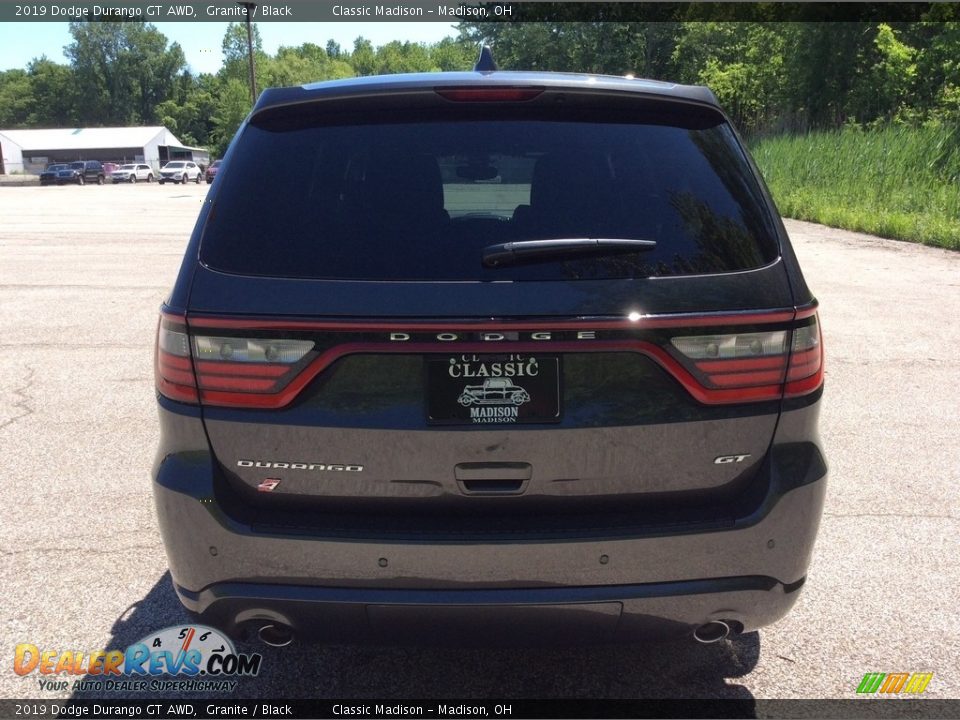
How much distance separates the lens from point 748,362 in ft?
7.32

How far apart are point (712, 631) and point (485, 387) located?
38.2 inches

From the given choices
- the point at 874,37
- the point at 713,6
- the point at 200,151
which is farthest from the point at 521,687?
the point at 200,151

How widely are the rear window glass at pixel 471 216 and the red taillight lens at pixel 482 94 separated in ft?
0.20

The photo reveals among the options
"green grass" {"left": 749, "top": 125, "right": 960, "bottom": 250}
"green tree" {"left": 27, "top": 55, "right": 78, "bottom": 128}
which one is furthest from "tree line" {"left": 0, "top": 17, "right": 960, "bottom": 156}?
"green tree" {"left": 27, "top": 55, "right": 78, "bottom": 128}

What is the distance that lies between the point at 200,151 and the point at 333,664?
108193 mm

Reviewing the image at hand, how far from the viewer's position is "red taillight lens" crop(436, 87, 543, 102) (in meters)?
2.43

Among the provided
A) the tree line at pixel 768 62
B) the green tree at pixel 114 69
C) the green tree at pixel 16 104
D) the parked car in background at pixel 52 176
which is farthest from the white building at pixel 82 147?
the green tree at pixel 16 104

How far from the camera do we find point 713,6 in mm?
49344

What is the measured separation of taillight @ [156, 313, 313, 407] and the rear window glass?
199mm

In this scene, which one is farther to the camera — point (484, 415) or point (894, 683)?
point (894, 683)

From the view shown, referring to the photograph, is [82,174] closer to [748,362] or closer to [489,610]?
[489,610]

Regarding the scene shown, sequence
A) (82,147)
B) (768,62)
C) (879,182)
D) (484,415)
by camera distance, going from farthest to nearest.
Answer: (82,147) → (768,62) → (879,182) → (484,415)

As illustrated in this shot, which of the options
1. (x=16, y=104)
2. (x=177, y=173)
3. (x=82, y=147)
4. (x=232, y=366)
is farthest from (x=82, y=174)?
(x=16, y=104)

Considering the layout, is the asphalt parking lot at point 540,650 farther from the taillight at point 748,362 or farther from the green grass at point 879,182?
the green grass at point 879,182
